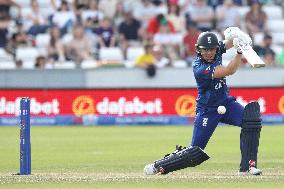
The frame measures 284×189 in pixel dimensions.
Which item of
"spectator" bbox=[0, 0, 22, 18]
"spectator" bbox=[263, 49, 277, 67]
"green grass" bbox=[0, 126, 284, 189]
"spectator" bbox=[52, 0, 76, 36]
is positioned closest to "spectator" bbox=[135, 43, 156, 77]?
"green grass" bbox=[0, 126, 284, 189]

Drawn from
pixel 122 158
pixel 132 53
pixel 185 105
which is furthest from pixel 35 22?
pixel 122 158

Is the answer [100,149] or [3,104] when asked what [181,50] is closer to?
[3,104]

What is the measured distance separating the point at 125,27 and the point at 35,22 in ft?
6.55

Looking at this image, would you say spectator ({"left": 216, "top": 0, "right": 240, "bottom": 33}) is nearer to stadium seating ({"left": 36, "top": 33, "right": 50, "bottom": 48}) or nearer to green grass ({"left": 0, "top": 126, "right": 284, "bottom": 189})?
green grass ({"left": 0, "top": 126, "right": 284, "bottom": 189})

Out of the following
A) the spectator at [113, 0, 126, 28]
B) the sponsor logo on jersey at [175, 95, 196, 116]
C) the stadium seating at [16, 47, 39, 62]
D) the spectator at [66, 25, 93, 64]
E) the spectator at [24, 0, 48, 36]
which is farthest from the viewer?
the spectator at [113, 0, 126, 28]

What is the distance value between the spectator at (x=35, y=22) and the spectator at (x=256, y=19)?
14.6 ft

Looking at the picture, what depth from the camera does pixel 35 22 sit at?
70.4 feet

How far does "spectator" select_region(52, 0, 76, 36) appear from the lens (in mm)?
21391

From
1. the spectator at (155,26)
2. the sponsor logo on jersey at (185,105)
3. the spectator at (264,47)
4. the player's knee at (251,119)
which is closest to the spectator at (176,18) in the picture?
the spectator at (155,26)

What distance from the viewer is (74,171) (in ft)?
35.7

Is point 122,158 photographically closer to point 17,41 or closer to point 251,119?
point 251,119

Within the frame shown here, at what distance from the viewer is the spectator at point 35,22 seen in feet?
70.4

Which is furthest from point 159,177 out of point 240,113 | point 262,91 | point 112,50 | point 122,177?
point 112,50

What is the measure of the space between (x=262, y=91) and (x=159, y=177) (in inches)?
377
